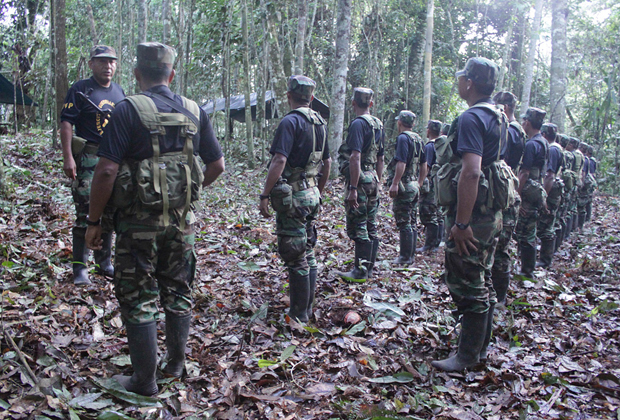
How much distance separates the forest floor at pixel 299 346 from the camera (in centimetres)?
288

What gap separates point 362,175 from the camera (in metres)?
5.71

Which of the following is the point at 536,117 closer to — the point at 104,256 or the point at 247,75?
the point at 104,256

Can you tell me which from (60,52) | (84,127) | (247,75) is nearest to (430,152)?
(84,127)

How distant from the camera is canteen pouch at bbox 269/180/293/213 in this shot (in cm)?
407

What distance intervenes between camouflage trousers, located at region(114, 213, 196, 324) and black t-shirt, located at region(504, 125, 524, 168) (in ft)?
12.9

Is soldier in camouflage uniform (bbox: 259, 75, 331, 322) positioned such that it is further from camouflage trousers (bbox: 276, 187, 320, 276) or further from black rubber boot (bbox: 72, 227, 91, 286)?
black rubber boot (bbox: 72, 227, 91, 286)

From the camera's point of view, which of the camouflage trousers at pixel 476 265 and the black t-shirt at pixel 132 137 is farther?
the camouflage trousers at pixel 476 265

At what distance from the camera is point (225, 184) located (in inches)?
485

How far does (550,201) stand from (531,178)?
5.42ft

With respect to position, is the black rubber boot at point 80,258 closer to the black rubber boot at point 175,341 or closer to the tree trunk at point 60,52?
the black rubber boot at point 175,341

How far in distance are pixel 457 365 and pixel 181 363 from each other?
2186 millimetres

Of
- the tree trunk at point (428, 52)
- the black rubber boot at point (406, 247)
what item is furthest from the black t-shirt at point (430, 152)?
the tree trunk at point (428, 52)

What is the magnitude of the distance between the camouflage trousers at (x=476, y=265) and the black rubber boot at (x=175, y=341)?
7.01ft

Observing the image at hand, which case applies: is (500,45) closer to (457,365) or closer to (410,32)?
(410,32)
